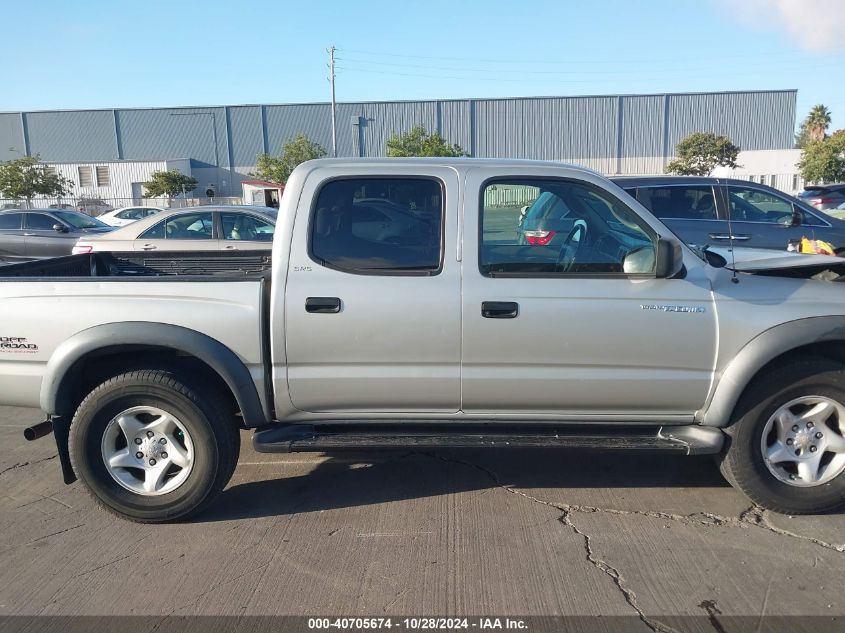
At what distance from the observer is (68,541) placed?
3715 mm

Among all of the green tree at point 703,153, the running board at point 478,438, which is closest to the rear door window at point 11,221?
the running board at point 478,438

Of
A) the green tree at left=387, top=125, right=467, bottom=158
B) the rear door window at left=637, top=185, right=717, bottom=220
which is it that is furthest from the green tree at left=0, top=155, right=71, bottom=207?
the rear door window at left=637, top=185, right=717, bottom=220

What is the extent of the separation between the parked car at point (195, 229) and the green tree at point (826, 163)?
3528 cm

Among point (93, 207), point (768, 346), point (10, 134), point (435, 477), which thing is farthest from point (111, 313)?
point (10, 134)

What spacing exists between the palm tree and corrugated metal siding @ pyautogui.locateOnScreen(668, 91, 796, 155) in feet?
33.0

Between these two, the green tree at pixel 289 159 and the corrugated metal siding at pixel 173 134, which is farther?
the corrugated metal siding at pixel 173 134

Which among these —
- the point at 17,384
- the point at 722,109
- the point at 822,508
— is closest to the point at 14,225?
the point at 17,384

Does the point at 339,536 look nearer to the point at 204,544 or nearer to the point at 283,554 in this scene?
the point at 283,554

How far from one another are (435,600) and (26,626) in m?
1.81

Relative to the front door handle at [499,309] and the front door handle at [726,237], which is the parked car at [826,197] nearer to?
the front door handle at [726,237]

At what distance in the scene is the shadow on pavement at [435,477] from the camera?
4.14 m

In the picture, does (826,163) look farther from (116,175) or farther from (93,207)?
(116,175)

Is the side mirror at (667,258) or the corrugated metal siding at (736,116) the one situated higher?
the corrugated metal siding at (736,116)

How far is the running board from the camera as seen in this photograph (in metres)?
3.66
